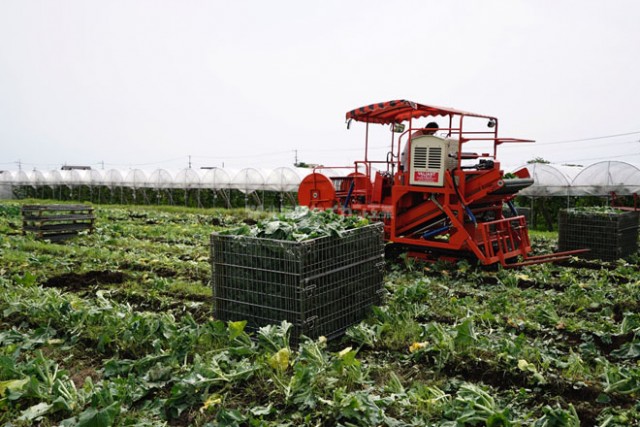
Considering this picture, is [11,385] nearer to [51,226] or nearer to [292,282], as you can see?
[292,282]

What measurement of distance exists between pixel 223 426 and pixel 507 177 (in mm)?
8160

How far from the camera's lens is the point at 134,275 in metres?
8.56

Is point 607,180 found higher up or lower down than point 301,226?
higher up

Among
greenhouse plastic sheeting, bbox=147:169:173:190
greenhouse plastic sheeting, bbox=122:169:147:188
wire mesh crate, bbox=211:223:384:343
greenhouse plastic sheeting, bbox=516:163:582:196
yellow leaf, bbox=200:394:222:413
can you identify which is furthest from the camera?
greenhouse plastic sheeting, bbox=122:169:147:188

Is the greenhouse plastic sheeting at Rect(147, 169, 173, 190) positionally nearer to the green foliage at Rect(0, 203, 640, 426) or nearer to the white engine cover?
the white engine cover

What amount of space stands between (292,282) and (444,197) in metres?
Result: 5.23

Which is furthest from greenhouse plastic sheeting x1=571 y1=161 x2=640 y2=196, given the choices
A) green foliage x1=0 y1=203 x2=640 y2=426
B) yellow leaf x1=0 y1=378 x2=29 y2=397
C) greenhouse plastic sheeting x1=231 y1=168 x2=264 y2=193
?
yellow leaf x1=0 y1=378 x2=29 y2=397

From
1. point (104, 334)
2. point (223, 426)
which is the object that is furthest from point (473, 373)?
point (104, 334)

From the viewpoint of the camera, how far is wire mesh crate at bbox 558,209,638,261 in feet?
34.1

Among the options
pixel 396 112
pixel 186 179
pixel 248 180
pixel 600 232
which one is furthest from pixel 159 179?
pixel 600 232

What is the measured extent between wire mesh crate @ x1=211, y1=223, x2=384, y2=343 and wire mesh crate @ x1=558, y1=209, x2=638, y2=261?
22.4 feet

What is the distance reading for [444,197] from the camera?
9.62m

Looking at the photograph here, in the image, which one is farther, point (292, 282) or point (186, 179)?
point (186, 179)

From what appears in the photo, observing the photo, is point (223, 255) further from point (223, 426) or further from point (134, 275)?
point (134, 275)
